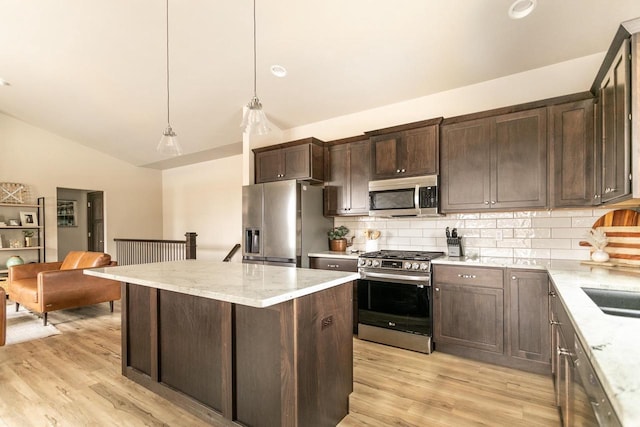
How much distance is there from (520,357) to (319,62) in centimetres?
339

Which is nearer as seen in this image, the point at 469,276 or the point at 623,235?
the point at 623,235

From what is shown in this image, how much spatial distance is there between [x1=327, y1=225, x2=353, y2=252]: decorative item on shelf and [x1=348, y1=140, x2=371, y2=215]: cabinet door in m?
0.38

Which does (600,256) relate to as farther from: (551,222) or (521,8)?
(521,8)

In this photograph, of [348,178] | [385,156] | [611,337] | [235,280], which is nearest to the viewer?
[611,337]

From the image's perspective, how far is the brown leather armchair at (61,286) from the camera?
12.4 ft

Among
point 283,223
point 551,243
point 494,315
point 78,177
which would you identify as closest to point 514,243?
point 551,243

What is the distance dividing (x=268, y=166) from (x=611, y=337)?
389 cm

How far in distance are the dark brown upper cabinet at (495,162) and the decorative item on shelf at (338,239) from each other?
1.39m

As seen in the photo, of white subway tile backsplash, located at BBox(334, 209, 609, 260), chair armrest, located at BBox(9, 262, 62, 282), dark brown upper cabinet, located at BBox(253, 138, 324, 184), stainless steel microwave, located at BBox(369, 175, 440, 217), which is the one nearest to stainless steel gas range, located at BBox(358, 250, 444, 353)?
white subway tile backsplash, located at BBox(334, 209, 609, 260)

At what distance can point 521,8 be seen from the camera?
2.33m

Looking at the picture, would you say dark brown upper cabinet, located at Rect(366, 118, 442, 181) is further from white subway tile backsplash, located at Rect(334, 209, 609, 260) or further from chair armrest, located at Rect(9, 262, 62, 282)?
chair armrest, located at Rect(9, 262, 62, 282)

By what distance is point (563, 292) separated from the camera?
1602 mm

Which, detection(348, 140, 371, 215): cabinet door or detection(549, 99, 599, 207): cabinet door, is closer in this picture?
detection(549, 99, 599, 207): cabinet door

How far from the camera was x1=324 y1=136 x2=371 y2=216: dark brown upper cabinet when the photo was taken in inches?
150
